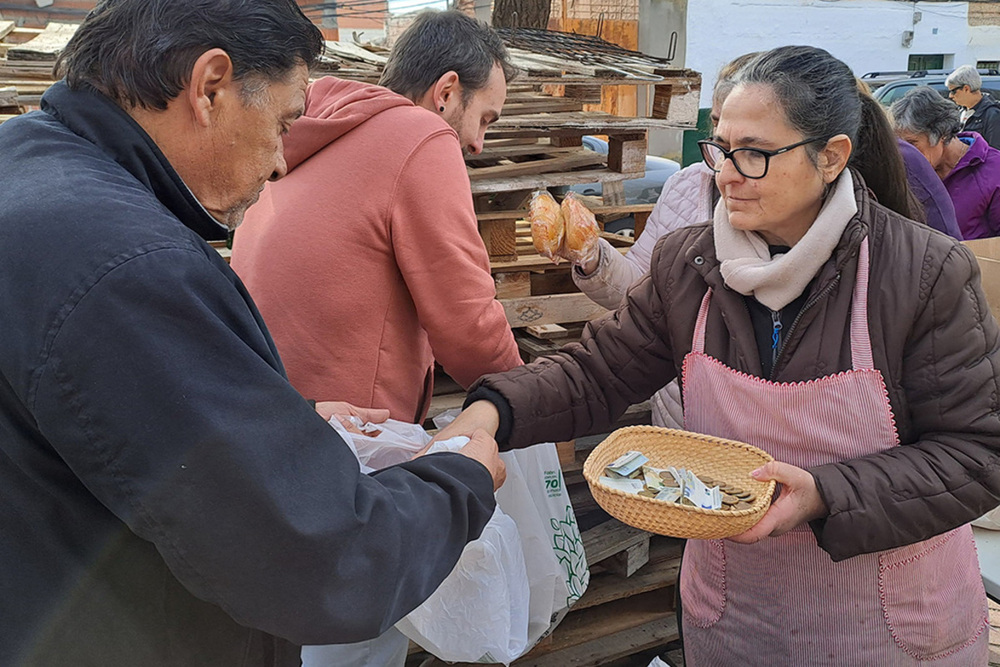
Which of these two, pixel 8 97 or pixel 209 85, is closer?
pixel 209 85

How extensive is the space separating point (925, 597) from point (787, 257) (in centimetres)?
80

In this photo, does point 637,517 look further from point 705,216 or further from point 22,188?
point 705,216

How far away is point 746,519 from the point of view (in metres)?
1.60

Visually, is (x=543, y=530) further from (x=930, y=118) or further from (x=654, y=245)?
(x=930, y=118)

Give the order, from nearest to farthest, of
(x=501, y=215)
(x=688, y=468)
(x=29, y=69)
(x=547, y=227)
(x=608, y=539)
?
(x=688, y=468) → (x=547, y=227) → (x=29, y=69) → (x=501, y=215) → (x=608, y=539)

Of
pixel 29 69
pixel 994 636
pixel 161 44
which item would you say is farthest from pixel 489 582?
pixel 994 636

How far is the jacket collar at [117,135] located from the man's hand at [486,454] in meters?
0.74

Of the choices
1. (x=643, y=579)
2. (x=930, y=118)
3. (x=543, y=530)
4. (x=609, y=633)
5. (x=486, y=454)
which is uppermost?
(x=930, y=118)

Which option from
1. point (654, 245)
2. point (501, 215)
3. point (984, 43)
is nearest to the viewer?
point (654, 245)

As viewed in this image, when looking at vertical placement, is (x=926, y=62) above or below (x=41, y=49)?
below

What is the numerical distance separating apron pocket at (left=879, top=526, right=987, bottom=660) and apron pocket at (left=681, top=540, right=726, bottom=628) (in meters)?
0.35

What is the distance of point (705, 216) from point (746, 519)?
1464 millimetres

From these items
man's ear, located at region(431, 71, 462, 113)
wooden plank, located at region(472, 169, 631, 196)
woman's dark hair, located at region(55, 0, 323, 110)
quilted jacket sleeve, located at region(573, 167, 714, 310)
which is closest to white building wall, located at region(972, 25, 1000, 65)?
wooden plank, located at region(472, 169, 631, 196)

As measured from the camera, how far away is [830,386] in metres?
1.76
